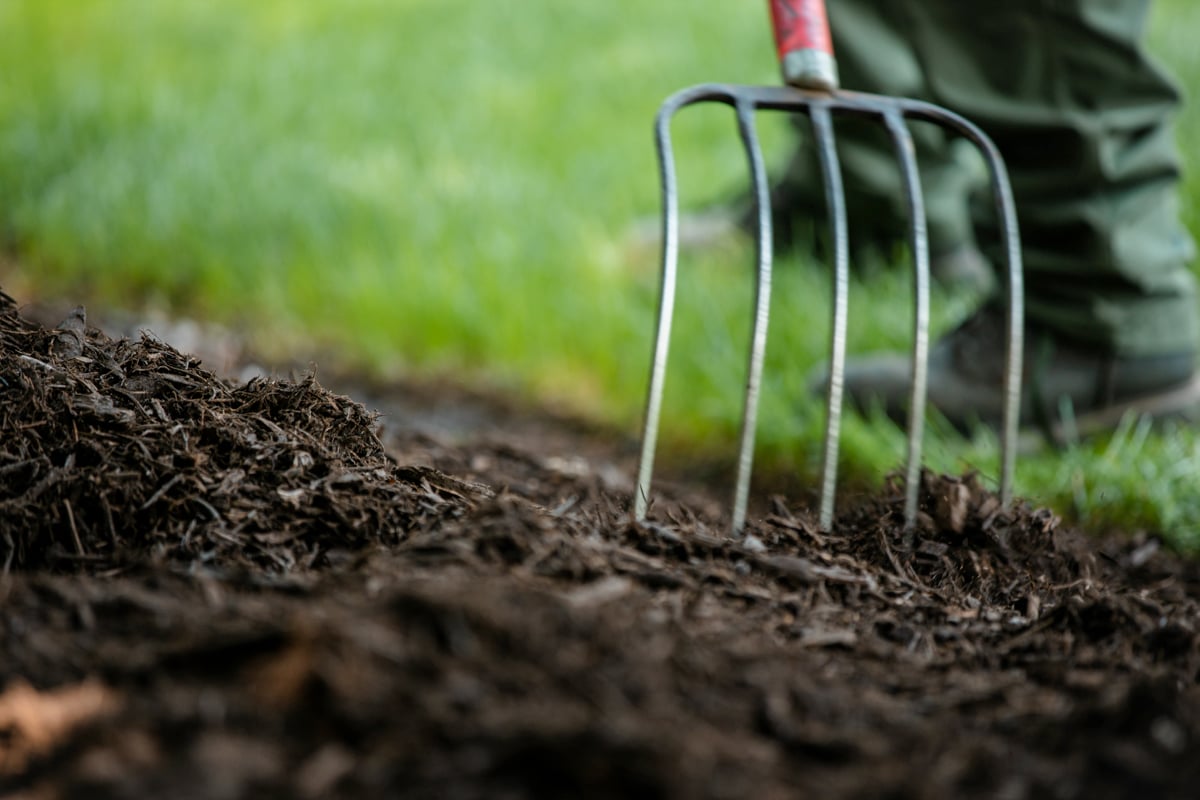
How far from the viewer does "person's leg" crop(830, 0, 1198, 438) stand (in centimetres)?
225

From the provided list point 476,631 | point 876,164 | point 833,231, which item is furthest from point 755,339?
point 876,164

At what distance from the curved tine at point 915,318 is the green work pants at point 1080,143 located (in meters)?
0.65

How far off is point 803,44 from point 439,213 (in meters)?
2.18

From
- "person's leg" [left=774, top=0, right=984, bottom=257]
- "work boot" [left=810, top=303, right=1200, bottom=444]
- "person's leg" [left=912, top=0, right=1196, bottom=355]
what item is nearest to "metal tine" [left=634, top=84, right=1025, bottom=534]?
"person's leg" [left=912, top=0, right=1196, bottom=355]

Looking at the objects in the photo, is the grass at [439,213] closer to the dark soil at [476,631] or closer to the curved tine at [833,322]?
the curved tine at [833,322]

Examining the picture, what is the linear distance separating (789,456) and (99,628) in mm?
1786

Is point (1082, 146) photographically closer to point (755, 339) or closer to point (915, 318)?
point (915, 318)

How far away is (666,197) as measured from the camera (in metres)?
1.59

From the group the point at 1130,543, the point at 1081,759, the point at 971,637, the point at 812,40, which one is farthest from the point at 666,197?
the point at 1130,543

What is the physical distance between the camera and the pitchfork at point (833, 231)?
1.54 m

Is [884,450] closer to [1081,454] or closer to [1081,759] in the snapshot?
[1081,454]

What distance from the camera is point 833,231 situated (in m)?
1.71

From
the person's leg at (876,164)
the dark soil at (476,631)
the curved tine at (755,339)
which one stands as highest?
the person's leg at (876,164)

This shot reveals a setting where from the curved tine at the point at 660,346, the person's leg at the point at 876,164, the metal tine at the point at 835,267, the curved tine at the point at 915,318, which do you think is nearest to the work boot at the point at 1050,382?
the person's leg at the point at 876,164
